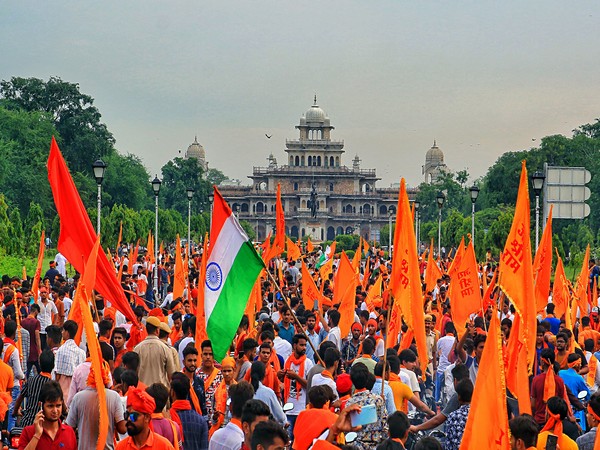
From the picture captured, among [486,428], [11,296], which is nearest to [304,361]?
[486,428]

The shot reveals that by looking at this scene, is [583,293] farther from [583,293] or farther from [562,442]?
[562,442]

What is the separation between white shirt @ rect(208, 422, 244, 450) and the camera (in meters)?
6.93

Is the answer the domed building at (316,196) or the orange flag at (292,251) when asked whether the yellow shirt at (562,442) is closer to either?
the orange flag at (292,251)

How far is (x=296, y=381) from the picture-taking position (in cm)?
998

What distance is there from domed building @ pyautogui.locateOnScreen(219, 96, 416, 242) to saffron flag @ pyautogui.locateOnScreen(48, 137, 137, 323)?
96.3 metres

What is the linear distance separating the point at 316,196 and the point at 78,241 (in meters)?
101

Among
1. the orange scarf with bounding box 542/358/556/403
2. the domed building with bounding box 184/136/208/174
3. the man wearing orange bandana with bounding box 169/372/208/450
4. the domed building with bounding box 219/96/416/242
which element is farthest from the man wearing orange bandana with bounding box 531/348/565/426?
the domed building with bounding box 184/136/208/174

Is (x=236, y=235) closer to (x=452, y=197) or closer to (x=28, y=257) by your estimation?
(x=28, y=257)

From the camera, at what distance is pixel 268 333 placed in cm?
1048

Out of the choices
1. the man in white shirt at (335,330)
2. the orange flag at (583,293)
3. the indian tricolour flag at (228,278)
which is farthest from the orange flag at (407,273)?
the orange flag at (583,293)

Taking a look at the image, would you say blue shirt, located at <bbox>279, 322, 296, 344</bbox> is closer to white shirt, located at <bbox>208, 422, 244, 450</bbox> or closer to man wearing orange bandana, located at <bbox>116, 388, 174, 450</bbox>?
white shirt, located at <bbox>208, 422, 244, 450</bbox>

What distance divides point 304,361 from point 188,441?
278 centimetres

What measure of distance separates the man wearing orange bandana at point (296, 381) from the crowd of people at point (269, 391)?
0.5 inches

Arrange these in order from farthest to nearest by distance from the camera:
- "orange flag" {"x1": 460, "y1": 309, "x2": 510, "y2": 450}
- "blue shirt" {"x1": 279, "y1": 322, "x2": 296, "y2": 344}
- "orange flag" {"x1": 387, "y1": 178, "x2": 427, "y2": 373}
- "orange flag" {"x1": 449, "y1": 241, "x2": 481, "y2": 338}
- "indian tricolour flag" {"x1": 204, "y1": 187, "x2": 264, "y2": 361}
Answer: "orange flag" {"x1": 449, "y1": 241, "x2": 481, "y2": 338} < "blue shirt" {"x1": 279, "y1": 322, "x2": 296, "y2": 344} < "orange flag" {"x1": 387, "y1": 178, "x2": 427, "y2": 373} < "indian tricolour flag" {"x1": 204, "y1": 187, "x2": 264, "y2": 361} < "orange flag" {"x1": 460, "y1": 309, "x2": 510, "y2": 450}
